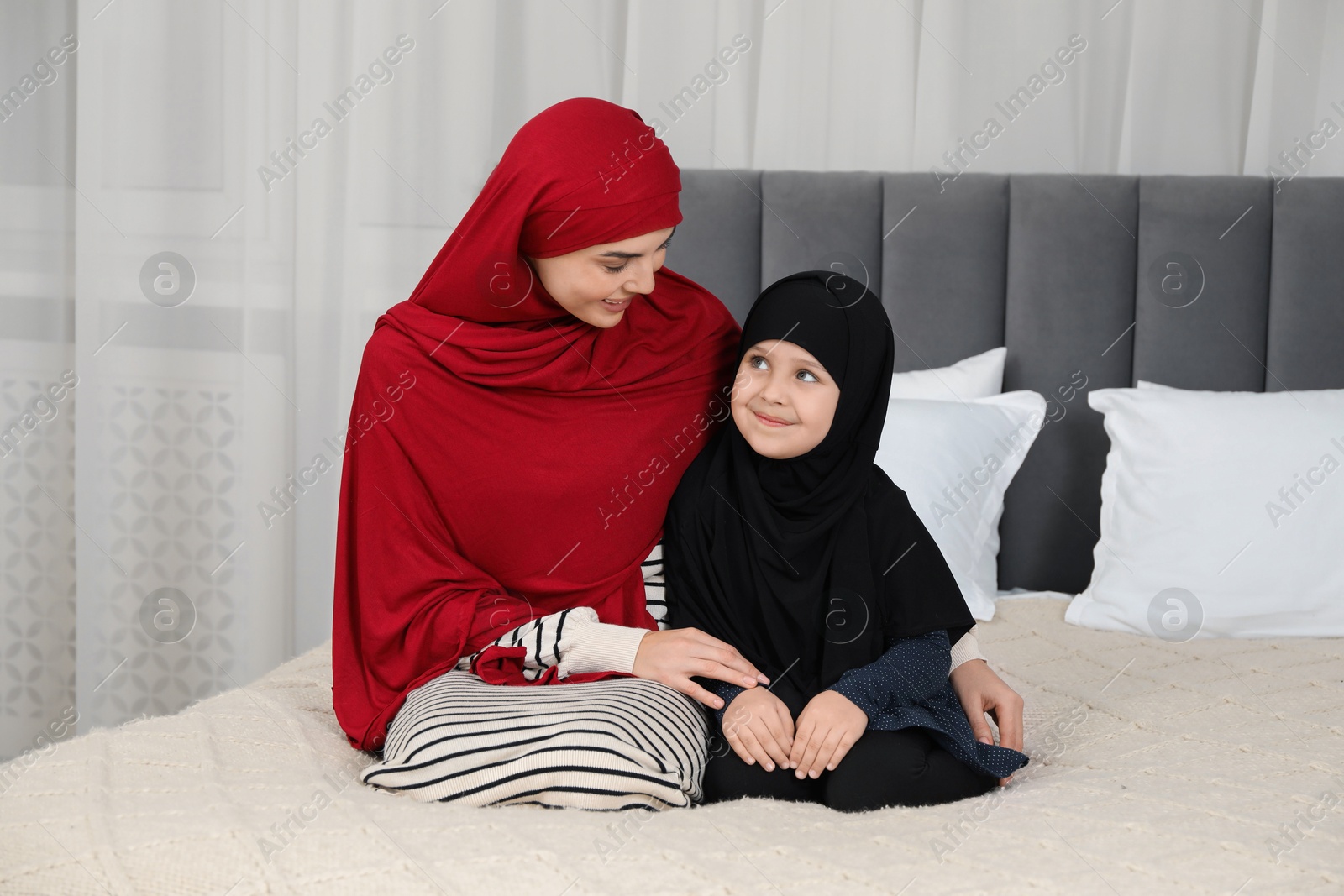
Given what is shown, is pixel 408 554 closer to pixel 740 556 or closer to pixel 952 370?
pixel 740 556

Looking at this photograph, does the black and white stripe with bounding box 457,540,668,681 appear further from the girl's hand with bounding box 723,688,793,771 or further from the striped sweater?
the girl's hand with bounding box 723,688,793,771

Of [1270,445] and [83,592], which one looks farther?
[83,592]

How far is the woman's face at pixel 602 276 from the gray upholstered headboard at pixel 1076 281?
0.99 m

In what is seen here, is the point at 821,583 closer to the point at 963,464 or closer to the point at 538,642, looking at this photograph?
the point at 538,642


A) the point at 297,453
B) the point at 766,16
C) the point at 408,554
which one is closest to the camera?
the point at 408,554

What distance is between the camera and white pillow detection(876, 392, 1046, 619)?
196 cm

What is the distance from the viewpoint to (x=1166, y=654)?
1.77 metres

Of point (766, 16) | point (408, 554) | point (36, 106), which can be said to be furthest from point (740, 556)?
point (36, 106)

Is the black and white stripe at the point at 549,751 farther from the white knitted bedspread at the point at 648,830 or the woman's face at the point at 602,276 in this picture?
the woman's face at the point at 602,276

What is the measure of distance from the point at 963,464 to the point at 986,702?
74 cm

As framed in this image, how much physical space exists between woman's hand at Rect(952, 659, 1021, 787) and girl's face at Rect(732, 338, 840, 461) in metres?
0.34

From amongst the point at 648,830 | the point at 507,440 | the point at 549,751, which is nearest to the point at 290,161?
the point at 507,440

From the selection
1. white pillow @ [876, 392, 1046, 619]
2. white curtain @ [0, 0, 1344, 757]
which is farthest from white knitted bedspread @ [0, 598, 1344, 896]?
white curtain @ [0, 0, 1344, 757]

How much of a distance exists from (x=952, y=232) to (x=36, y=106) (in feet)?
6.96
